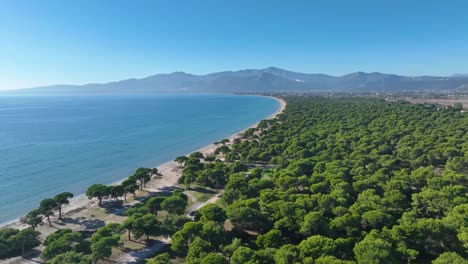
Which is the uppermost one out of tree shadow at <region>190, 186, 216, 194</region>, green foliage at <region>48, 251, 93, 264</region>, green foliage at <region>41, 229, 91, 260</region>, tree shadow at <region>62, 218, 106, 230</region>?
green foliage at <region>48, 251, 93, 264</region>

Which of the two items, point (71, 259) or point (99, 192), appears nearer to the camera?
point (71, 259)

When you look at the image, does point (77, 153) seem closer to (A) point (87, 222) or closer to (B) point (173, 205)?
(A) point (87, 222)

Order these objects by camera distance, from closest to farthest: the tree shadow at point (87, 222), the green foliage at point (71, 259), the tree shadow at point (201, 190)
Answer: the green foliage at point (71, 259)
the tree shadow at point (87, 222)
the tree shadow at point (201, 190)

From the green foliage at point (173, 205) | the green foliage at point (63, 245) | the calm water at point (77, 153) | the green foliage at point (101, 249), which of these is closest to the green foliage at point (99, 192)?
the green foliage at point (173, 205)

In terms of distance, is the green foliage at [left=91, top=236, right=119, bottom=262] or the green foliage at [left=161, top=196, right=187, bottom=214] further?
the green foliage at [left=161, top=196, right=187, bottom=214]

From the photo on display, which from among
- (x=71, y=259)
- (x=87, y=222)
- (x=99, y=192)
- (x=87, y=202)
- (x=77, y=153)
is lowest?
(x=87, y=202)

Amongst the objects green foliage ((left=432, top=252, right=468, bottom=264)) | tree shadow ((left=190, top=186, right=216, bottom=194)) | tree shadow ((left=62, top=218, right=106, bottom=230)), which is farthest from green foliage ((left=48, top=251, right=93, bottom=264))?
green foliage ((left=432, top=252, right=468, bottom=264))

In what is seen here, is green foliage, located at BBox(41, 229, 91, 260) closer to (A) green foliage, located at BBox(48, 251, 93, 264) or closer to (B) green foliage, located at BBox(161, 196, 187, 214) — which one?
(A) green foliage, located at BBox(48, 251, 93, 264)

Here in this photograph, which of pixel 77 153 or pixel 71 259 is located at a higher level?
pixel 71 259

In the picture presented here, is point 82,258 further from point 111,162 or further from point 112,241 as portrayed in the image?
point 111,162

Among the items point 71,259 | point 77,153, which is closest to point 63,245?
point 71,259

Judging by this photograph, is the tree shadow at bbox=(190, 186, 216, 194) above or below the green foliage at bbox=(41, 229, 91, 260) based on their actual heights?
below

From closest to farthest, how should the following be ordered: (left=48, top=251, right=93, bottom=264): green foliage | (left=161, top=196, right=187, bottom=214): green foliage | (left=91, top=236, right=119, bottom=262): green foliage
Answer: (left=48, top=251, right=93, bottom=264): green foliage, (left=91, top=236, right=119, bottom=262): green foliage, (left=161, top=196, right=187, bottom=214): green foliage

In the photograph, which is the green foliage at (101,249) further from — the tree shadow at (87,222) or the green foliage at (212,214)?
the tree shadow at (87,222)
